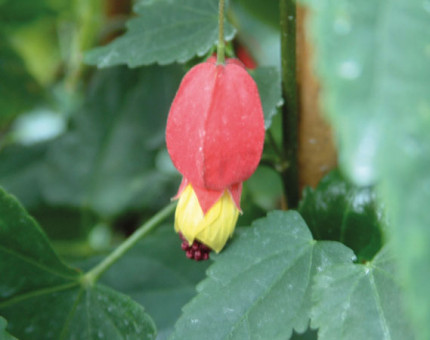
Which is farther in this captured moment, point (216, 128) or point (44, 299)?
point (44, 299)

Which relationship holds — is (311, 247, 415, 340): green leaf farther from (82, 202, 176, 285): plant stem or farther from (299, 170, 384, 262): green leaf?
(82, 202, 176, 285): plant stem

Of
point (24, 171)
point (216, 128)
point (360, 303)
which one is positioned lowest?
point (24, 171)

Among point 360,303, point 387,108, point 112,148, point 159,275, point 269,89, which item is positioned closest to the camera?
point 387,108

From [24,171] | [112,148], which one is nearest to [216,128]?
[112,148]

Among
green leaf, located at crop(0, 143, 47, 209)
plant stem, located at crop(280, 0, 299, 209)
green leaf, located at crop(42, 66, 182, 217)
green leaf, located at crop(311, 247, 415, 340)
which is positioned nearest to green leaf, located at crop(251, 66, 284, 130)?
plant stem, located at crop(280, 0, 299, 209)

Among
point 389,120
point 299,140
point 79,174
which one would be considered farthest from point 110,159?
point 389,120

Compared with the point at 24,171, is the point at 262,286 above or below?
above

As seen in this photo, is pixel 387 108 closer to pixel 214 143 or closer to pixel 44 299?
pixel 214 143

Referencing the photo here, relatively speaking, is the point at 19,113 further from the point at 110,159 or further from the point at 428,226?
the point at 428,226
